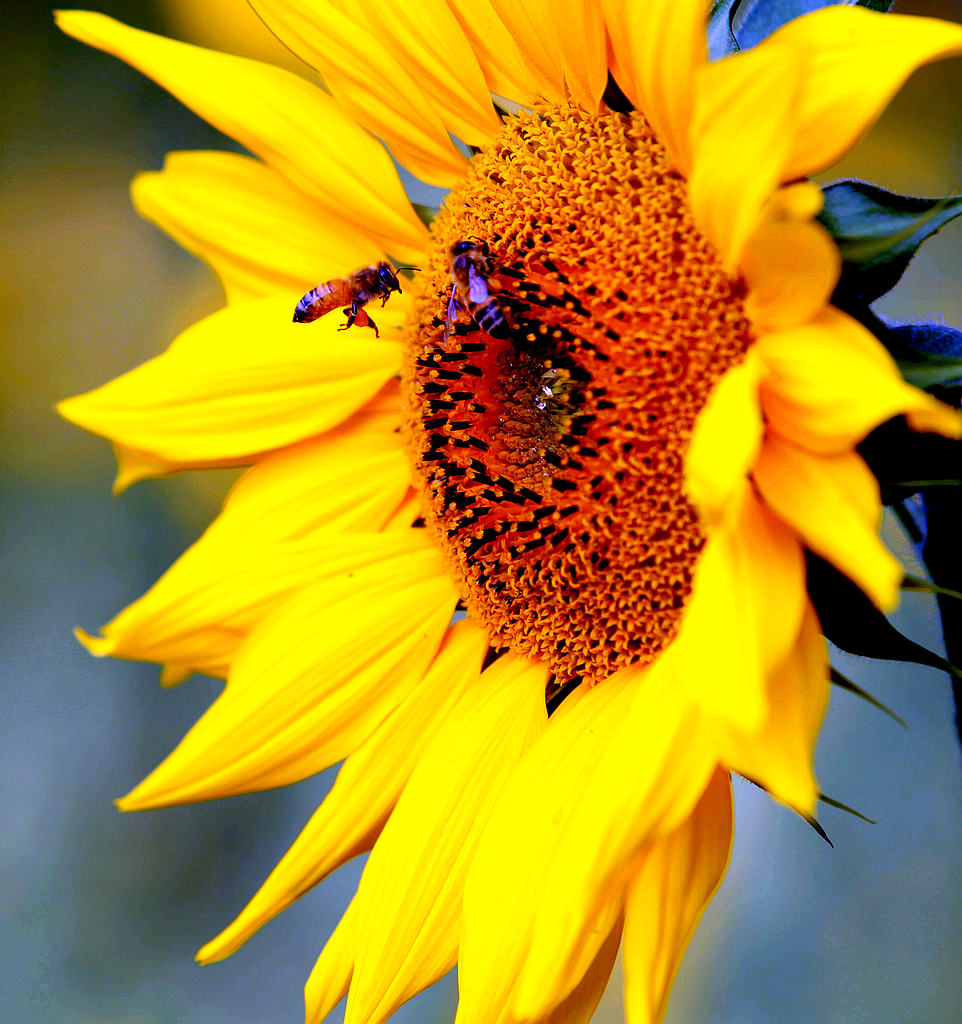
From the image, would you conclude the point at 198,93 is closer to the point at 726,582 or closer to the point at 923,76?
the point at 726,582

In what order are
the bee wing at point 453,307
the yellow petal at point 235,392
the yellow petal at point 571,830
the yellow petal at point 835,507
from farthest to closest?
1. the yellow petal at point 235,392
2. the bee wing at point 453,307
3. the yellow petal at point 571,830
4. the yellow petal at point 835,507

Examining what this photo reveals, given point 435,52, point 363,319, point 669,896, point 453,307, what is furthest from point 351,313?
point 669,896

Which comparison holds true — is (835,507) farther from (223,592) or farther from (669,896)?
(223,592)

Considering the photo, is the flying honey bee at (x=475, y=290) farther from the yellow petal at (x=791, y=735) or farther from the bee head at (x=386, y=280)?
the yellow petal at (x=791, y=735)

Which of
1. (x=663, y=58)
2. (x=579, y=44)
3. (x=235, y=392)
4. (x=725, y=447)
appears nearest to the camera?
(x=725, y=447)

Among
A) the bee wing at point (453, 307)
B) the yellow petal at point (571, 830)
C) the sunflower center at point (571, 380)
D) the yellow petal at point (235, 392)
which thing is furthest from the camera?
the yellow petal at point (235, 392)

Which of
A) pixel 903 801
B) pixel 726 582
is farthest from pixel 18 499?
pixel 726 582

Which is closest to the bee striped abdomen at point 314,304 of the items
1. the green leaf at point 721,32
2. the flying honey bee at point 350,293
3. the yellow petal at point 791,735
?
the flying honey bee at point 350,293
